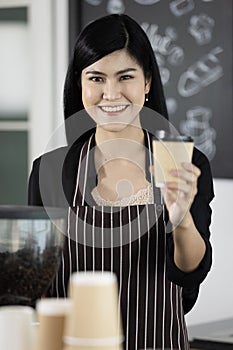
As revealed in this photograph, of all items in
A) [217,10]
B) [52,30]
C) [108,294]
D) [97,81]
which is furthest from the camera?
[52,30]

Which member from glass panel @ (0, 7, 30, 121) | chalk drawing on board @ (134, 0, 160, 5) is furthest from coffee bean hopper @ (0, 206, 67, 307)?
glass panel @ (0, 7, 30, 121)

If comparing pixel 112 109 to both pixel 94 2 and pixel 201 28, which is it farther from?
pixel 94 2

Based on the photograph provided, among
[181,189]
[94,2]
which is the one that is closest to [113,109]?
[181,189]

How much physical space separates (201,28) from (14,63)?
3.14ft

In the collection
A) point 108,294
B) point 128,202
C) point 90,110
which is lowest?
point 108,294

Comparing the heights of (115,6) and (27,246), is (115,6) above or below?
above

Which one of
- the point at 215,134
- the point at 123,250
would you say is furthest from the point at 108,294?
the point at 215,134

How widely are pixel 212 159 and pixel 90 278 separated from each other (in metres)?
2.45

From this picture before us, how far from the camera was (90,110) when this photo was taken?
2.11 m

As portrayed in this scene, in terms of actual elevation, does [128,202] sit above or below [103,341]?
above

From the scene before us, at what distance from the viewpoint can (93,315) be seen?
3.59 ft

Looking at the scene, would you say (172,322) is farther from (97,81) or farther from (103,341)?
(103,341)

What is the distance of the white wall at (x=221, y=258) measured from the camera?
348 cm

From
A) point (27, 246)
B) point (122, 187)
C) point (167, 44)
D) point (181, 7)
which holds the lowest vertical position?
point (27, 246)
